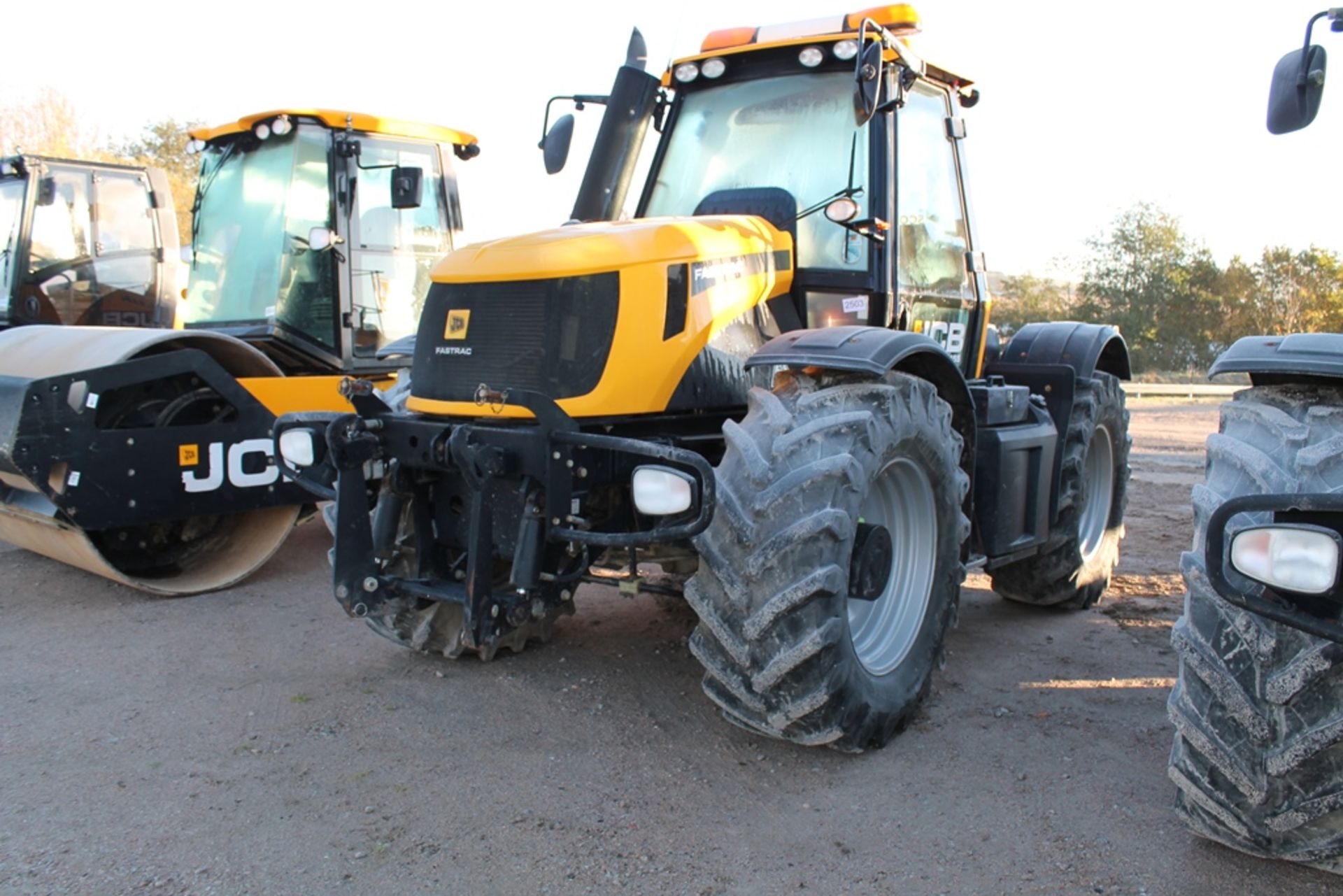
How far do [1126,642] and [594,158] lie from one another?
3369 millimetres

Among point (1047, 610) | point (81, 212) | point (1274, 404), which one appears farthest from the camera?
point (81, 212)

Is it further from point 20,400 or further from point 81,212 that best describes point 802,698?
point 81,212

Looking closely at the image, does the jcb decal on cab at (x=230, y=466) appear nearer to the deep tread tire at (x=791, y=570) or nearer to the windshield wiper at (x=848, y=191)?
the windshield wiper at (x=848, y=191)

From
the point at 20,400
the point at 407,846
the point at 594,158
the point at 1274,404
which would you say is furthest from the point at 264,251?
the point at 1274,404

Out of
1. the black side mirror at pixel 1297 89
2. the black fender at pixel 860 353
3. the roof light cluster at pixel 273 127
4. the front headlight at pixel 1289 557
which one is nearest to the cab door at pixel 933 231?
the black fender at pixel 860 353

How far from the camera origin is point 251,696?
4309mm

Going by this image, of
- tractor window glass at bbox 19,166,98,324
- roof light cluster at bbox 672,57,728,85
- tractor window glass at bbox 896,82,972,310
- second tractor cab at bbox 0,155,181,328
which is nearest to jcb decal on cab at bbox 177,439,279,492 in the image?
roof light cluster at bbox 672,57,728,85

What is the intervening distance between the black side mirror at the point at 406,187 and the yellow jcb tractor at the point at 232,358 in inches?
0.4

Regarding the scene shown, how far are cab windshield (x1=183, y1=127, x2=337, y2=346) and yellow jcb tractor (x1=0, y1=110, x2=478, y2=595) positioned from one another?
11 millimetres

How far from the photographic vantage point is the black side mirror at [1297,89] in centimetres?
314

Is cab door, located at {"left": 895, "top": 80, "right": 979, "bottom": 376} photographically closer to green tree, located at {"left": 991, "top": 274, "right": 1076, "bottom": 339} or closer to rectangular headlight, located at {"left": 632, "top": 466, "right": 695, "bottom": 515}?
rectangular headlight, located at {"left": 632, "top": 466, "right": 695, "bottom": 515}

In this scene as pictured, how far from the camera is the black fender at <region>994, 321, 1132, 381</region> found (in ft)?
18.8

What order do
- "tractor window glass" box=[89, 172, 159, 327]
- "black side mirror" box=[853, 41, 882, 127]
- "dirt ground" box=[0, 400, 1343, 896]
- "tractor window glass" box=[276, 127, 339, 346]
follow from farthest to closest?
1. "tractor window glass" box=[89, 172, 159, 327]
2. "tractor window glass" box=[276, 127, 339, 346]
3. "black side mirror" box=[853, 41, 882, 127]
4. "dirt ground" box=[0, 400, 1343, 896]

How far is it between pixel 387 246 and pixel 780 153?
12.8 feet
